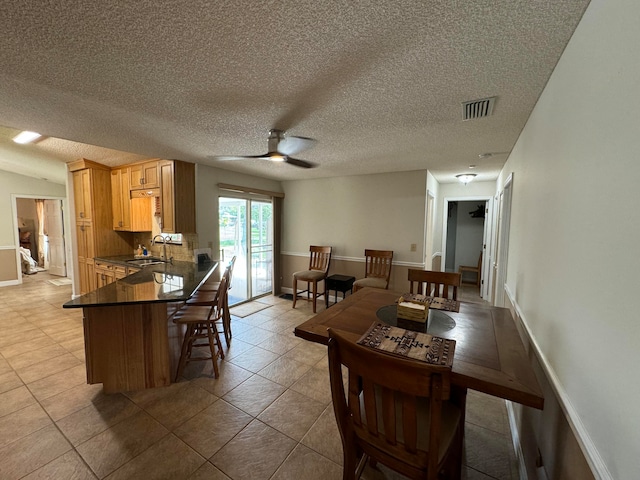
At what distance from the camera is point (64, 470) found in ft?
5.20

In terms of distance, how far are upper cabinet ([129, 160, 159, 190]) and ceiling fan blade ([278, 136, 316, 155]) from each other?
2232 millimetres

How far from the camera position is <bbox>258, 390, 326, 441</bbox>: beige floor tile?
192 centimetres

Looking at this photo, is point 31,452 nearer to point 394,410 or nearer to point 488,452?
point 394,410

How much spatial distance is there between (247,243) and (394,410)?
409 centimetres

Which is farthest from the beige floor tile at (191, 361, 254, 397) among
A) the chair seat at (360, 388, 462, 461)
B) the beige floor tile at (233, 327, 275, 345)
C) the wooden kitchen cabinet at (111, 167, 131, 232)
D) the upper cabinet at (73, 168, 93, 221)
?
the upper cabinet at (73, 168, 93, 221)

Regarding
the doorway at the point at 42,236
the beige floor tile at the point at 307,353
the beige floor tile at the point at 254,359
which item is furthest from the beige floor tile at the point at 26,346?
the doorway at the point at 42,236

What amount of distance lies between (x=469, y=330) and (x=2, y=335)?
523 centimetres

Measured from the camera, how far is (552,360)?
121cm

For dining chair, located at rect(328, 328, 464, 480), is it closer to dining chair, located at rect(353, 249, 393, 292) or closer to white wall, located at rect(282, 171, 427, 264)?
dining chair, located at rect(353, 249, 393, 292)

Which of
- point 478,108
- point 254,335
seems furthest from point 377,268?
point 478,108

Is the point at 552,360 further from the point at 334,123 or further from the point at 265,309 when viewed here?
the point at 265,309

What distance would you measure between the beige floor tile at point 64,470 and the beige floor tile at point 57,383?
0.89 metres

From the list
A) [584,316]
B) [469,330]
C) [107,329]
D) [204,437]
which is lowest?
[204,437]

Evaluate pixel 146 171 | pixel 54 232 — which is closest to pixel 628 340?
pixel 146 171
